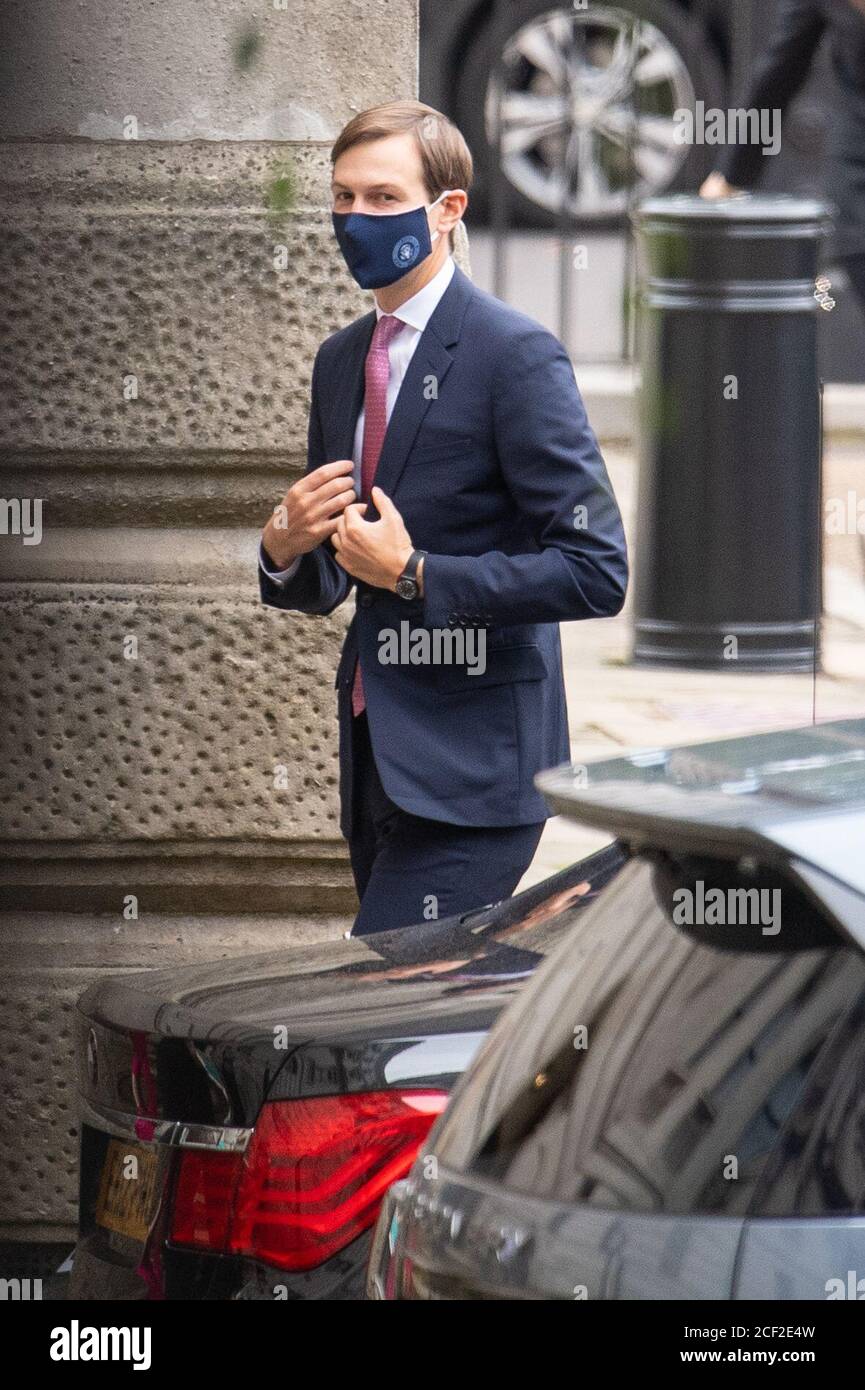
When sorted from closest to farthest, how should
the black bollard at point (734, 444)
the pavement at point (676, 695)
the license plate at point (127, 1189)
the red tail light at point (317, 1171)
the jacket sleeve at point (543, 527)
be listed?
the red tail light at point (317, 1171) < the license plate at point (127, 1189) < the jacket sleeve at point (543, 527) < the pavement at point (676, 695) < the black bollard at point (734, 444)

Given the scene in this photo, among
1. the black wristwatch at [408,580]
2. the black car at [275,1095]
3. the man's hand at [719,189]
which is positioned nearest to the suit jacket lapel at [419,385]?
the black wristwatch at [408,580]

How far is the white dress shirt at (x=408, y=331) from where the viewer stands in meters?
3.51

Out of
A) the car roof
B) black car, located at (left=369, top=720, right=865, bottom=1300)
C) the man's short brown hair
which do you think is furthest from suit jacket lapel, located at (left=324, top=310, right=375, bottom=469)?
black car, located at (left=369, top=720, right=865, bottom=1300)

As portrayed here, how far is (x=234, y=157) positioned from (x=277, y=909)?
1.38 m

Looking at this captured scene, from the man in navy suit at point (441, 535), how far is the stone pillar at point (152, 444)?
880mm

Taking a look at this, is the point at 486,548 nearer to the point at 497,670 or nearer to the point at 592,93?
the point at 497,670

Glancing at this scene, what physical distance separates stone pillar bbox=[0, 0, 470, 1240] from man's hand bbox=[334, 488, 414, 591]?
42.3 inches

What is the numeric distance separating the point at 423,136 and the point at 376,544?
61 centimetres

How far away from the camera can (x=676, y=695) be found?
24.4 feet

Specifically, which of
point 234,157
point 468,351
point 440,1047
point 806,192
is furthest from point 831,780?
point 806,192

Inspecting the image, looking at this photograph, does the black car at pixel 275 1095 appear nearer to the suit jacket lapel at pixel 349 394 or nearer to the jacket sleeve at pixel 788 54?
the suit jacket lapel at pixel 349 394

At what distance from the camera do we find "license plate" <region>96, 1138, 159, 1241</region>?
9.18 ft

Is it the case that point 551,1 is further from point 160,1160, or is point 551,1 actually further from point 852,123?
point 160,1160

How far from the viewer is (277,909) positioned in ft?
15.3
